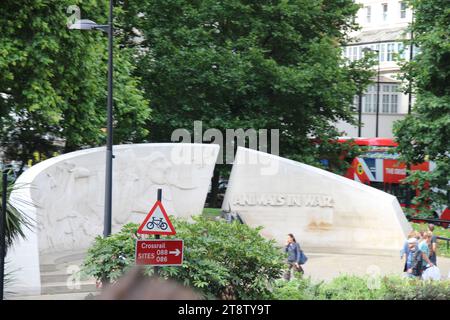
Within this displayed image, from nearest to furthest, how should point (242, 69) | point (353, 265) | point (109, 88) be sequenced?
point (109, 88) → point (353, 265) → point (242, 69)

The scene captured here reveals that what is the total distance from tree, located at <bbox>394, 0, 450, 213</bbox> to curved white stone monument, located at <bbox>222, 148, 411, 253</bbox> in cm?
418

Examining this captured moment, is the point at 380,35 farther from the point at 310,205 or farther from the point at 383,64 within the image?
the point at 310,205

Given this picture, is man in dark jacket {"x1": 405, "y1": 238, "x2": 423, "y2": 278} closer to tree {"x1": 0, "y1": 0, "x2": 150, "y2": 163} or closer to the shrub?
the shrub

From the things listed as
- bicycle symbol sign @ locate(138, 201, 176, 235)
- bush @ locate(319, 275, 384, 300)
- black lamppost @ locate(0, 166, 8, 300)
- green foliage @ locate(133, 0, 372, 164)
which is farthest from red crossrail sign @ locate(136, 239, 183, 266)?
green foliage @ locate(133, 0, 372, 164)

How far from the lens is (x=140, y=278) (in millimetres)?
3236

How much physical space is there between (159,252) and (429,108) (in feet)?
67.7

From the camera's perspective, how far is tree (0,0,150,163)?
984 inches

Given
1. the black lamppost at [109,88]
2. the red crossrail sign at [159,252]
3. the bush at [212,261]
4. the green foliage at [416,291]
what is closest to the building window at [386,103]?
the black lamppost at [109,88]

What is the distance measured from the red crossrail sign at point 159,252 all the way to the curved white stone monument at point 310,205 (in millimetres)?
15691

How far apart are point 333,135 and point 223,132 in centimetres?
504

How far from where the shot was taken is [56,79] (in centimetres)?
2662

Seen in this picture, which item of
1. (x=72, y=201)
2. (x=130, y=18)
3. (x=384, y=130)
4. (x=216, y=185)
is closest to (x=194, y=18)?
(x=130, y=18)

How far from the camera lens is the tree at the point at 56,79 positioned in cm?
2498

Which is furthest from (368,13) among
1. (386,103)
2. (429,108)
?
(429,108)
